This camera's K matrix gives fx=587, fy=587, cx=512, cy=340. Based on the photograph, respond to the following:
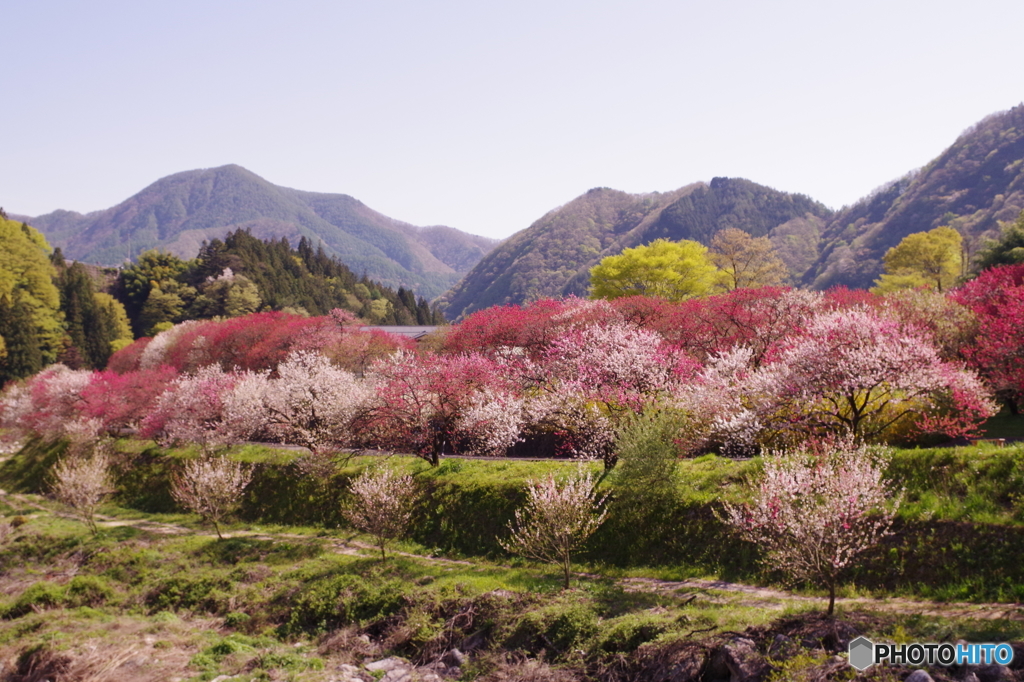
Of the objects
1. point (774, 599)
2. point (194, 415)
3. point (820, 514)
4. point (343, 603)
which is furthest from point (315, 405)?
point (820, 514)

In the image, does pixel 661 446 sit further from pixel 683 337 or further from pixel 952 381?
pixel 683 337

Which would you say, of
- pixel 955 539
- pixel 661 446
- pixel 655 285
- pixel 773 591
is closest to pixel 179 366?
pixel 655 285

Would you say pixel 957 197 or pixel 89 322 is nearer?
pixel 89 322

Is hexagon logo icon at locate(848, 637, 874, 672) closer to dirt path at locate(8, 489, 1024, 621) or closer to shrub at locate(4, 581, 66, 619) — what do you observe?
dirt path at locate(8, 489, 1024, 621)

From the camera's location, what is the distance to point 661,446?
17344mm

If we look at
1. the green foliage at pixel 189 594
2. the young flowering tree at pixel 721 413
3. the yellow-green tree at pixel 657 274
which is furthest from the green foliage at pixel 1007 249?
the green foliage at pixel 189 594

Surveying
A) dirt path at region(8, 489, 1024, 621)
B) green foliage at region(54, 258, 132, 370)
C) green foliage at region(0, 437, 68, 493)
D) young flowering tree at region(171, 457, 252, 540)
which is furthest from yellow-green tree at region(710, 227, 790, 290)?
green foliage at region(54, 258, 132, 370)

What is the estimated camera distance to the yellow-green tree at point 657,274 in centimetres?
5459

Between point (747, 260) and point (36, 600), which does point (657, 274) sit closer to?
point (747, 260)

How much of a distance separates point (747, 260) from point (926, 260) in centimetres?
1581

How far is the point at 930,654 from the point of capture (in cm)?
994

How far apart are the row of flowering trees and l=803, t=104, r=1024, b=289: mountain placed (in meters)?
108

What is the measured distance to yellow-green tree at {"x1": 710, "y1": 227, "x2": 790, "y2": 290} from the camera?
60.2 metres

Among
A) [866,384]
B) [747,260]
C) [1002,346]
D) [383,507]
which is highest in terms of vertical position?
[747,260]
